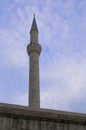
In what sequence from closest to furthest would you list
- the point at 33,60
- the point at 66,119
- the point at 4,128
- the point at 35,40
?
the point at 4,128 → the point at 66,119 → the point at 33,60 → the point at 35,40

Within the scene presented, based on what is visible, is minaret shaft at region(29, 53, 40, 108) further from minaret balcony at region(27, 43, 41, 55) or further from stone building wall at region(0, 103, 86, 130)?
stone building wall at region(0, 103, 86, 130)

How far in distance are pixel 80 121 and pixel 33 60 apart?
1460 centimetres

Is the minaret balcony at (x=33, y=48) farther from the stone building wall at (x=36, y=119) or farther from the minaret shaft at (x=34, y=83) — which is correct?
the stone building wall at (x=36, y=119)

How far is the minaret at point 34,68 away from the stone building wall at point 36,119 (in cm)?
1144

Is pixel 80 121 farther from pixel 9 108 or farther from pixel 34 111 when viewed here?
pixel 9 108

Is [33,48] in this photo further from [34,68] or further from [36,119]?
[36,119]

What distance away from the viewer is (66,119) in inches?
322

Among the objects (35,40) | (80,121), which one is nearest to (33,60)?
(35,40)

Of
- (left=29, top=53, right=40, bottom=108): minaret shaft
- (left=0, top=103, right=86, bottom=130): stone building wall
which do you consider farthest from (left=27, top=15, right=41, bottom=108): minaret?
(left=0, top=103, right=86, bottom=130): stone building wall

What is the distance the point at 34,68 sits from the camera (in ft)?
72.0

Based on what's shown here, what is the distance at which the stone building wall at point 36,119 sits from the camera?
7.78 m

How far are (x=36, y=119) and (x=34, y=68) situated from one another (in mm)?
14014

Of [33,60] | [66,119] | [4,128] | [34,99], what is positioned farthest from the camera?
Answer: [33,60]

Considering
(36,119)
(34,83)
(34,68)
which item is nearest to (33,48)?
(34,68)
